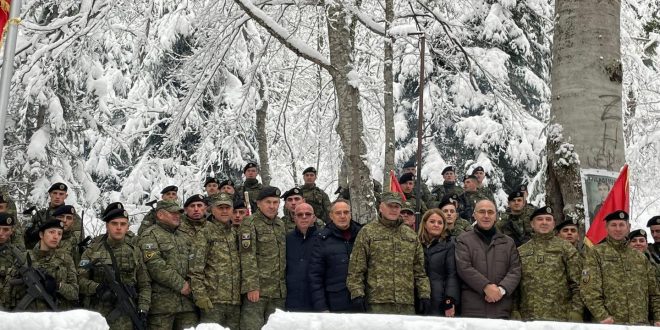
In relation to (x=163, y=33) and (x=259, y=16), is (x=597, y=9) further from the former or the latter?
(x=163, y=33)

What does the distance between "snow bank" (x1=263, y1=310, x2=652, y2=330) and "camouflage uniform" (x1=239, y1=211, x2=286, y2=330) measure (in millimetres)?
4303

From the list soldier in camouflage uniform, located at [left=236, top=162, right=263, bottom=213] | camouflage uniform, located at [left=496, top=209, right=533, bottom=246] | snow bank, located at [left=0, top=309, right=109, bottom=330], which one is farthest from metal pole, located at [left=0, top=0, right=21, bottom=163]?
camouflage uniform, located at [left=496, top=209, right=533, bottom=246]

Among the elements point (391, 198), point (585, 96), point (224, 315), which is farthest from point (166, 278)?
point (585, 96)

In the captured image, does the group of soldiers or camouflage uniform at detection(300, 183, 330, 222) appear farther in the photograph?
camouflage uniform at detection(300, 183, 330, 222)

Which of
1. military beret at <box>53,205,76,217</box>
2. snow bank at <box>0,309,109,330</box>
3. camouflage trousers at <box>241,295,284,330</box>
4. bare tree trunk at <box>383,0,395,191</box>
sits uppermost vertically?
bare tree trunk at <box>383,0,395,191</box>

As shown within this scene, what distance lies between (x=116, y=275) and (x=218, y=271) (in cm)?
96

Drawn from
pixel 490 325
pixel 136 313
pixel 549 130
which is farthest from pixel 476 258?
pixel 490 325

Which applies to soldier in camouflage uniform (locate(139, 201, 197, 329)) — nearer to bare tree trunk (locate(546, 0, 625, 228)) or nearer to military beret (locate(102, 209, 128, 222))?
military beret (locate(102, 209, 128, 222))

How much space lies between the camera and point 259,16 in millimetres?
9148

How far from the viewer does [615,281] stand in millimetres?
5719

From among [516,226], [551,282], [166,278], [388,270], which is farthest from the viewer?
[516,226]

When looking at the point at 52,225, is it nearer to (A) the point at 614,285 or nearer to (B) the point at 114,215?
(B) the point at 114,215

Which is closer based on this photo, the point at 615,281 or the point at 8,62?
the point at 615,281

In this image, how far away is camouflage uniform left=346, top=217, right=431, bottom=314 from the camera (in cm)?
611
